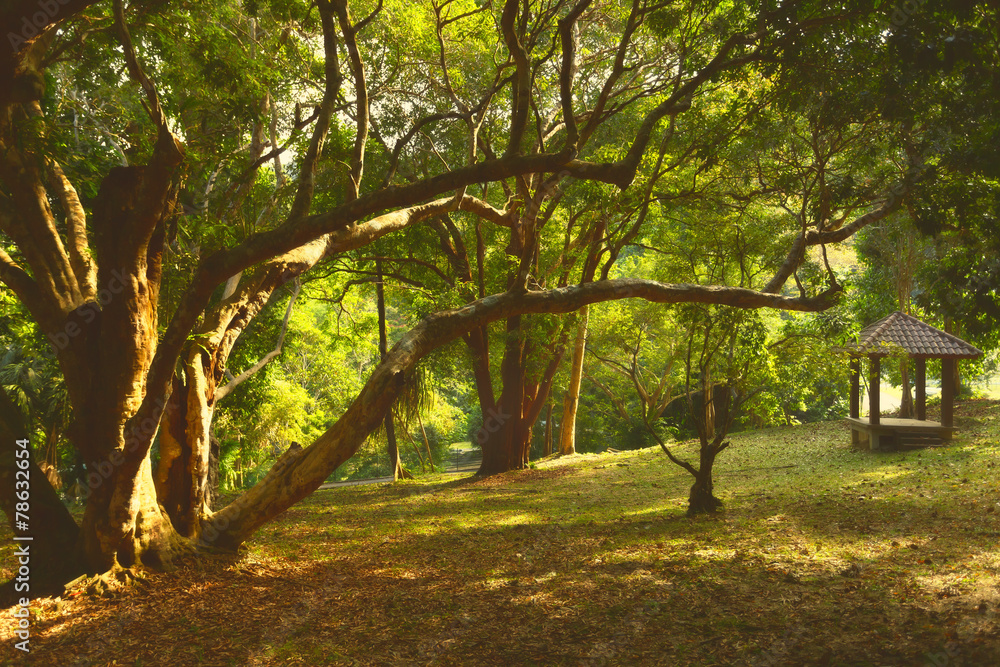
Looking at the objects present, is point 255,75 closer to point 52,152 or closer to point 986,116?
point 52,152

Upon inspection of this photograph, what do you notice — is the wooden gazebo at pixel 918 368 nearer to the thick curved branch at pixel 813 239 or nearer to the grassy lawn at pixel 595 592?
the grassy lawn at pixel 595 592

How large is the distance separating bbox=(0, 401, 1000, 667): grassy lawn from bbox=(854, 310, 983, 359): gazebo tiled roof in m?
4.39

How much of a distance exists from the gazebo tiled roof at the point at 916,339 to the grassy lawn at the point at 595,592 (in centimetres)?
439

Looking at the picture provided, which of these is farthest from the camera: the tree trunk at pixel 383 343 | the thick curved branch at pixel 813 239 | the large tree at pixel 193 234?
the tree trunk at pixel 383 343

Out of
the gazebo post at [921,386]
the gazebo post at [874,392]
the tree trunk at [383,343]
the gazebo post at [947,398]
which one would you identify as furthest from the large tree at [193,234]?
the gazebo post at [947,398]

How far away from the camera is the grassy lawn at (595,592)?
4.61 metres

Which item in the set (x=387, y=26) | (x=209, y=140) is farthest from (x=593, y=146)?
(x=209, y=140)

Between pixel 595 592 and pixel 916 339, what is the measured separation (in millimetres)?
11982

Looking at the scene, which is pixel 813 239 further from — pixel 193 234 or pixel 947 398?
pixel 947 398

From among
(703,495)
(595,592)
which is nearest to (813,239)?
(703,495)

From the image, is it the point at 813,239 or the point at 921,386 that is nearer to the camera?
the point at 813,239

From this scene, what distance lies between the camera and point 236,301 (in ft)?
22.9

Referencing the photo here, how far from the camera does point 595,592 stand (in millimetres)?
5855

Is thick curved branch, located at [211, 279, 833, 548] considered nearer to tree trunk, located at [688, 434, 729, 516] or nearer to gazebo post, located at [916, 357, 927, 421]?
tree trunk, located at [688, 434, 729, 516]
